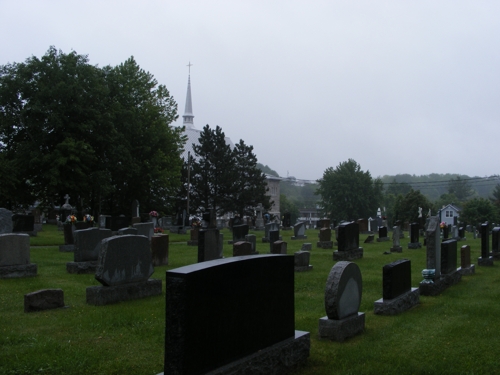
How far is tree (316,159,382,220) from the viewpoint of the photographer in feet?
268

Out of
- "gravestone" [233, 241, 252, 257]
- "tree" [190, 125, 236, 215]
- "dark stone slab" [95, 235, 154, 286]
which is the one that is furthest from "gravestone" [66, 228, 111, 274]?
"tree" [190, 125, 236, 215]

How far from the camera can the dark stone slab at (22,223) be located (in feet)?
80.7

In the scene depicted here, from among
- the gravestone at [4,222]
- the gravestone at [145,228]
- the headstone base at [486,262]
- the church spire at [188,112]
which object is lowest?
the headstone base at [486,262]

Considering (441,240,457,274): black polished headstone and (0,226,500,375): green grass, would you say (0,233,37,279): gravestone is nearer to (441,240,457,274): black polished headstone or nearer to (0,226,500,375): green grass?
(0,226,500,375): green grass

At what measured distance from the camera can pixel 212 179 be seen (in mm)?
54219

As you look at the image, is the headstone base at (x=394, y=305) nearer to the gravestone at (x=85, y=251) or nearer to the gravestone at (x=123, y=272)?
the gravestone at (x=123, y=272)

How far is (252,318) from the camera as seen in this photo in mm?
5422

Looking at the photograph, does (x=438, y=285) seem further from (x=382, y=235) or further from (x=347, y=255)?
(x=382, y=235)

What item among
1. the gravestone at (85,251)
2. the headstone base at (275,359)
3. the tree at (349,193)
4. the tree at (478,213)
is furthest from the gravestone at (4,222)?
the tree at (349,193)

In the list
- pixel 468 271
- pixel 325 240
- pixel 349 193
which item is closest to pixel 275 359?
pixel 468 271

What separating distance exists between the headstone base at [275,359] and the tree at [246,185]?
47.3 m

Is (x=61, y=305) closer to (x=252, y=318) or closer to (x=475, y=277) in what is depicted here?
(x=252, y=318)

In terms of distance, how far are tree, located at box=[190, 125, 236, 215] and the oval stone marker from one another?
45.6 meters

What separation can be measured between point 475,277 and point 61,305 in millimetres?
11128
